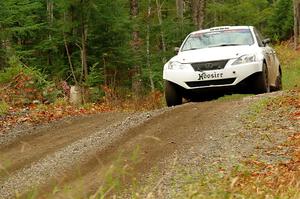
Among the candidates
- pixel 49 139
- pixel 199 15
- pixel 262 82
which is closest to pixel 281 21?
pixel 199 15

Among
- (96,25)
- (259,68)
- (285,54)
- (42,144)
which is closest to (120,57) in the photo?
(96,25)

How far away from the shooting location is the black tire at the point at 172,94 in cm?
1215

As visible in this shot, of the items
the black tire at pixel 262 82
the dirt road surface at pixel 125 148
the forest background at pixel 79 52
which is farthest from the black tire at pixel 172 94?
the forest background at pixel 79 52

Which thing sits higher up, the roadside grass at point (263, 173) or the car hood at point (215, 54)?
the car hood at point (215, 54)

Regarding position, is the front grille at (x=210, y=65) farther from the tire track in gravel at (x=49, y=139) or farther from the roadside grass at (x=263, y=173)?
the tire track in gravel at (x=49, y=139)

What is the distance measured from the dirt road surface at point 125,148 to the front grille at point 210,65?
817 millimetres

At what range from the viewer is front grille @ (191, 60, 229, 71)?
11.7 metres

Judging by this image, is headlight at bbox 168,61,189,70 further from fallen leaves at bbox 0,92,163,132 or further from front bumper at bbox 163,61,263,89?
fallen leaves at bbox 0,92,163,132

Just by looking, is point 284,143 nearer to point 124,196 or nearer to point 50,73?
point 124,196

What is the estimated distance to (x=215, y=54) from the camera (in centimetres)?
1182

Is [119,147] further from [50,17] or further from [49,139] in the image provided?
[50,17]

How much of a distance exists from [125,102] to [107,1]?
476cm

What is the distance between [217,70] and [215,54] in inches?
14.8

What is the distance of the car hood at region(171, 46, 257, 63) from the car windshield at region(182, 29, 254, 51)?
0.50 metres
